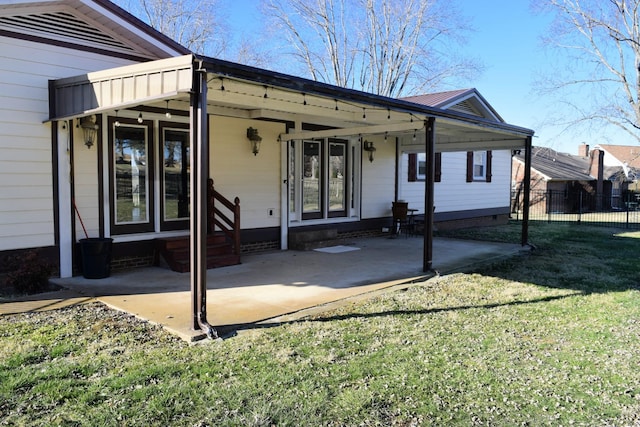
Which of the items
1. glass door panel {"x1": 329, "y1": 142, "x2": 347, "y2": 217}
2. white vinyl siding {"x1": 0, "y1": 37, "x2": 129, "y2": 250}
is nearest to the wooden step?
white vinyl siding {"x1": 0, "y1": 37, "x2": 129, "y2": 250}

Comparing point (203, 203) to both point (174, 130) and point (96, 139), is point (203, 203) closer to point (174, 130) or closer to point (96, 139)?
point (96, 139)

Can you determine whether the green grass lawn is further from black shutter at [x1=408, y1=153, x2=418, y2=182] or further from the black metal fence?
the black metal fence

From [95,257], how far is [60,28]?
327 cm

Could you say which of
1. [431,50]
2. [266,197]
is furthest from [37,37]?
[431,50]

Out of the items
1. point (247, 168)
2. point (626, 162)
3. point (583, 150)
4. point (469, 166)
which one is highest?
point (583, 150)

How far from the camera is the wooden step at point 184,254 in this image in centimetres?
773

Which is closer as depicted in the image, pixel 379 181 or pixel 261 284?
pixel 261 284

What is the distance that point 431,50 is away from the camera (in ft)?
85.9

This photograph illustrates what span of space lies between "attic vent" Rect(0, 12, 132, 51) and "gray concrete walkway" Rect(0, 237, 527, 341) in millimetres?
3436

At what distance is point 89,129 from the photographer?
23.4 feet

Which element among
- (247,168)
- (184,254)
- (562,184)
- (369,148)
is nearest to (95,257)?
(184,254)

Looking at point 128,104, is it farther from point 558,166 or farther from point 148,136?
point 558,166

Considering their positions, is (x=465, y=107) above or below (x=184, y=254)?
above

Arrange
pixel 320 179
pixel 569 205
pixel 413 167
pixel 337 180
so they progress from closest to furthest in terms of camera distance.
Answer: pixel 320 179 → pixel 337 180 → pixel 413 167 → pixel 569 205
